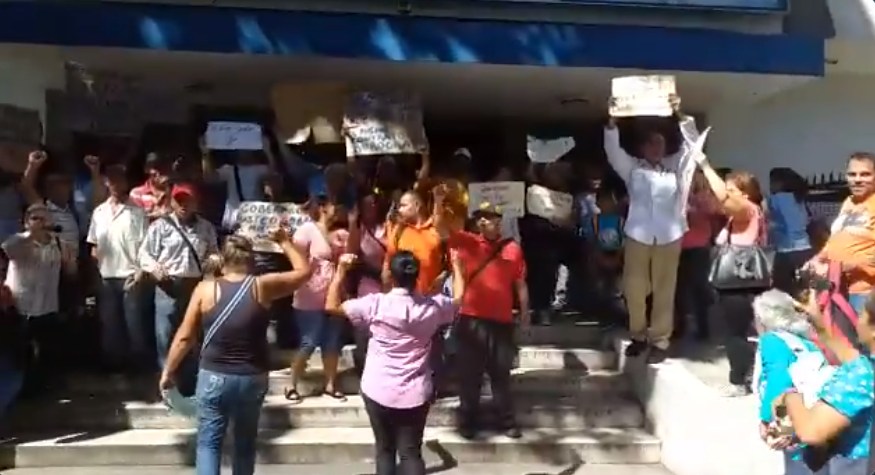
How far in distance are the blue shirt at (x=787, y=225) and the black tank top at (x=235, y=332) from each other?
14.3 feet

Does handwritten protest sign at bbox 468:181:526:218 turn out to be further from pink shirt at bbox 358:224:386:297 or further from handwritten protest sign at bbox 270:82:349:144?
handwritten protest sign at bbox 270:82:349:144

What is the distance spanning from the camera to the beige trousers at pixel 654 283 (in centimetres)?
815

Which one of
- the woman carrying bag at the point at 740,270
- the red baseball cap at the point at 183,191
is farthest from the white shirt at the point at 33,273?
the woman carrying bag at the point at 740,270

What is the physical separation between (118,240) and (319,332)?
5.14 feet

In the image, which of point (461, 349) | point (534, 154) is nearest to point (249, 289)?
point (461, 349)

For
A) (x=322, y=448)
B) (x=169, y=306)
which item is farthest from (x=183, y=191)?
(x=322, y=448)

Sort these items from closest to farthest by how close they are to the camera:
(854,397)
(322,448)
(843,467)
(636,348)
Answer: (854,397) → (843,467) → (322,448) → (636,348)

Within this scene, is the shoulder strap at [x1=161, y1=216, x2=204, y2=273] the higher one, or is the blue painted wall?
the blue painted wall

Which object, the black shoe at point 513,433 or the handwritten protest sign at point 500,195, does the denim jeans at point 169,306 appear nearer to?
the handwritten protest sign at point 500,195

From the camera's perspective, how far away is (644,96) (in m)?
7.74

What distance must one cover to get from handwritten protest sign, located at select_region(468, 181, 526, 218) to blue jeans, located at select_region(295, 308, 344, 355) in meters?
1.28

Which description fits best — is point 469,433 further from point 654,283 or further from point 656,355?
point 654,283

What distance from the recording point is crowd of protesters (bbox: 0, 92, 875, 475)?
227 inches

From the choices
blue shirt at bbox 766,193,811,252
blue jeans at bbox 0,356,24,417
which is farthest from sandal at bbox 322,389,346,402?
blue shirt at bbox 766,193,811,252
